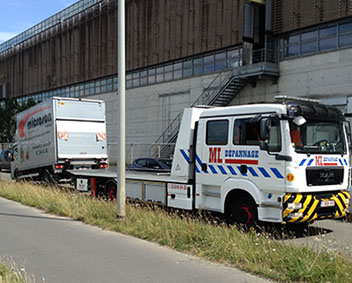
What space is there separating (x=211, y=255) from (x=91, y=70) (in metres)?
35.1

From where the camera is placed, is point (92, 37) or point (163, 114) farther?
point (92, 37)

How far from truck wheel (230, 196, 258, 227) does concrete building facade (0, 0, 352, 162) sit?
1339 cm

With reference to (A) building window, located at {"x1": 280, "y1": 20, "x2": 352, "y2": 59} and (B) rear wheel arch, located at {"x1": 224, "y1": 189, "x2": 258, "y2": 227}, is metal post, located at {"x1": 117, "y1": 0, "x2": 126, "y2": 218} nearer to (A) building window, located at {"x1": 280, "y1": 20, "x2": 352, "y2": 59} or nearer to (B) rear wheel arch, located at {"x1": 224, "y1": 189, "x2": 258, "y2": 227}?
(B) rear wheel arch, located at {"x1": 224, "y1": 189, "x2": 258, "y2": 227}

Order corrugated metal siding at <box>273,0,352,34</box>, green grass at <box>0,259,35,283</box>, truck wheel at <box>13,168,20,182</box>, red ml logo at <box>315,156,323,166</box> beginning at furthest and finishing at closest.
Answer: truck wheel at <box>13,168,20,182</box>
corrugated metal siding at <box>273,0,352,34</box>
red ml logo at <box>315,156,323,166</box>
green grass at <box>0,259,35,283</box>

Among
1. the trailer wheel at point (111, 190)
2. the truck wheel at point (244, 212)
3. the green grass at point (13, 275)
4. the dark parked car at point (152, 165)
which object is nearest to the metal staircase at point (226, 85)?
the dark parked car at point (152, 165)

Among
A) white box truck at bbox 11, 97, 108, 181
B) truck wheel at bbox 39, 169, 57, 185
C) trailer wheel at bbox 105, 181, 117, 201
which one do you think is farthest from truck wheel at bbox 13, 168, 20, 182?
trailer wheel at bbox 105, 181, 117, 201

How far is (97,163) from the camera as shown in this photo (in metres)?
17.4

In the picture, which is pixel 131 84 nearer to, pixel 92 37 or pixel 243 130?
pixel 92 37

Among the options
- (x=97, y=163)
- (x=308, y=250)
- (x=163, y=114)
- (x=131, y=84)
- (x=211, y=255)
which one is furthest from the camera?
(x=131, y=84)

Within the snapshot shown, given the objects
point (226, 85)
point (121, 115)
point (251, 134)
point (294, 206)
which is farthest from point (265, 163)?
point (226, 85)

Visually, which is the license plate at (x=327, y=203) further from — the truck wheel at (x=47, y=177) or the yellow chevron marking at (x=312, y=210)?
the truck wheel at (x=47, y=177)

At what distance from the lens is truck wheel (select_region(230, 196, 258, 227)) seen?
26.1 feet

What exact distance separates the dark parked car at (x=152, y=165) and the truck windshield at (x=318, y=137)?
6576mm

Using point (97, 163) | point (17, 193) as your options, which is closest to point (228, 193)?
point (17, 193)
